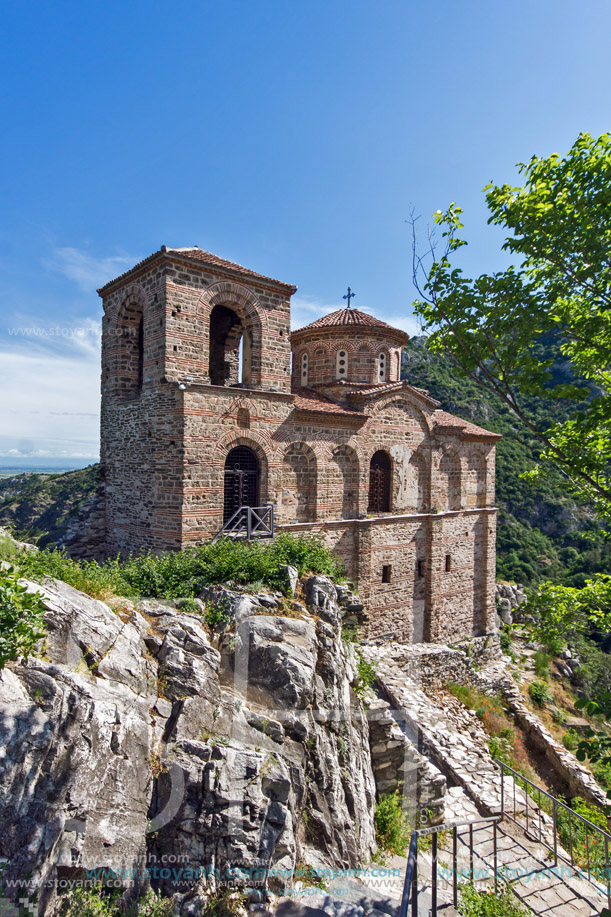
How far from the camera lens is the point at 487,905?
19.2ft

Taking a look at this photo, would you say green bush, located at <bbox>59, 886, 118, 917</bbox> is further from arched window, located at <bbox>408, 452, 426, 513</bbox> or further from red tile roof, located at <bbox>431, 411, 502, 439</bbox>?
red tile roof, located at <bbox>431, 411, 502, 439</bbox>

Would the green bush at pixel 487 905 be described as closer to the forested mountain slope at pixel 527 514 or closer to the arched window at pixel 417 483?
the arched window at pixel 417 483

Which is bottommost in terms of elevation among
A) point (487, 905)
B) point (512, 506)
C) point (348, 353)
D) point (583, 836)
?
point (583, 836)

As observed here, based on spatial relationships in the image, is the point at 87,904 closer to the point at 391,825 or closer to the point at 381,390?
A: the point at 391,825

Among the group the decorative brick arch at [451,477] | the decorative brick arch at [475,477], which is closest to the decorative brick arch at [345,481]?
the decorative brick arch at [451,477]

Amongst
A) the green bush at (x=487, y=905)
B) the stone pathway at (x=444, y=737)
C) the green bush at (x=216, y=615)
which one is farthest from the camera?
the stone pathway at (x=444, y=737)

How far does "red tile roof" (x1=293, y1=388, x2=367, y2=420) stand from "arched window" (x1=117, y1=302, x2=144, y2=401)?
475 cm

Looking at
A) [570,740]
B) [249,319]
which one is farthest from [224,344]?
[570,740]

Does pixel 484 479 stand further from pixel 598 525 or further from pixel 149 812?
pixel 598 525

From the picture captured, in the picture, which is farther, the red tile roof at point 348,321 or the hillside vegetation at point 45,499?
the hillside vegetation at point 45,499

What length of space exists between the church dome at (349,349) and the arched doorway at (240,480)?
5378 mm

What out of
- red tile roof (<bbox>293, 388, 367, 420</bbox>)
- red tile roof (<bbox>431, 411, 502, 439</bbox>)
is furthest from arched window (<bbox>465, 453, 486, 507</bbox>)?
red tile roof (<bbox>293, 388, 367, 420</bbox>)

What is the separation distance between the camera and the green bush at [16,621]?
445 centimetres

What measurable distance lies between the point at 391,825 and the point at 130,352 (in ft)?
41.9
